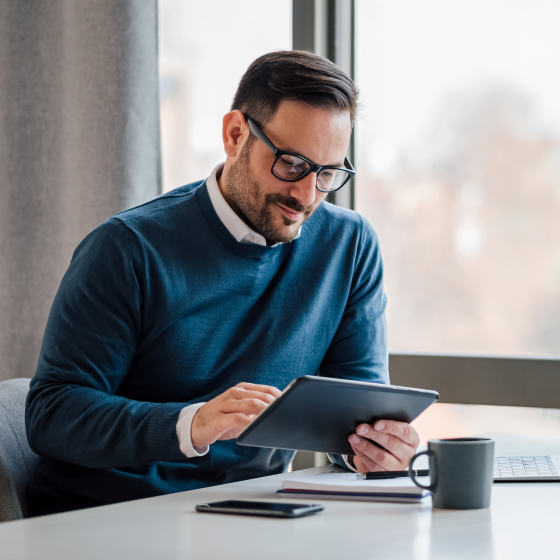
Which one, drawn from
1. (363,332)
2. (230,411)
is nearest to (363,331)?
(363,332)

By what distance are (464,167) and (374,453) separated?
1.26 meters

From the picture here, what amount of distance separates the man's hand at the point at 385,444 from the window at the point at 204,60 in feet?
5.13

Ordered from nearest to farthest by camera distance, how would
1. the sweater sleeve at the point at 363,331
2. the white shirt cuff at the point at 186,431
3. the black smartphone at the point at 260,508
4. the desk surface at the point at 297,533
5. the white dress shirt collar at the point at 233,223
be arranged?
the desk surface at the point at 297,533 → the black smartphone at the point at 260,508 → the white shirt cuff at the point at 186,431 → the white dress shirt collar at the point at 233,223 → the sweater sleeve at the point at 363,331

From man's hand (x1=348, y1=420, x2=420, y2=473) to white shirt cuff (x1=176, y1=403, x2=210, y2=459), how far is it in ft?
0.87

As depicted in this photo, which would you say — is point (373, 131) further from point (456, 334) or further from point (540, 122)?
point (456, 334)

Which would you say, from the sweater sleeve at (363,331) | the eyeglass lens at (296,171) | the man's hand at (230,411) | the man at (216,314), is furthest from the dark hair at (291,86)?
the man's hand at (230,411)

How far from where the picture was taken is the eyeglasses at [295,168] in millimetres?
1527

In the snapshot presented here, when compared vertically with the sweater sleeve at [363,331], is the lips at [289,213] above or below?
above

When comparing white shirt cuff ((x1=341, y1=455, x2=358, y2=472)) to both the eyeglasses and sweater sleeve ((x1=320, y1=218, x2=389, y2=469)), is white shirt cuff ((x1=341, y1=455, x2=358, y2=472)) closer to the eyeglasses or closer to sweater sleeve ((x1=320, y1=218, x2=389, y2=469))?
sweater sleeve ((x1=320, y1=218, x2=389, y2=469))

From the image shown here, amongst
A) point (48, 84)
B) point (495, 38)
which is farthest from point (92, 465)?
point (495, 38)

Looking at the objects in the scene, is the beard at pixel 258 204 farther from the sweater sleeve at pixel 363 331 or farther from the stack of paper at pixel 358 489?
the stack of paper at pixel 358 489

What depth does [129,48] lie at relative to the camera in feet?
7.75

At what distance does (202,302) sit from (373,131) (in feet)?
3.65

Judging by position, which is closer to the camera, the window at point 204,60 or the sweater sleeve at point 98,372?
the sweater sleeve at point 98,372
